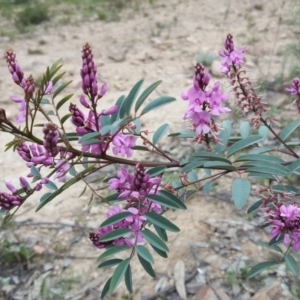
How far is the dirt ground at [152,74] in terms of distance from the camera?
2.06 meters

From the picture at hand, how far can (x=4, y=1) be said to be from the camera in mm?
6309

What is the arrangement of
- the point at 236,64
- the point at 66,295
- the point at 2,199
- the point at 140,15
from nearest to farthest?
the point at 2,199 → the point at 236,64 → the point at 66,295 → the point at 140,15

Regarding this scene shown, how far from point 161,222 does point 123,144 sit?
0.60ft

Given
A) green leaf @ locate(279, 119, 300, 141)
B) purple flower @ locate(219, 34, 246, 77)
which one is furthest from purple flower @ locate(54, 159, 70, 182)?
green leaf @ locate(279, 119, 300, 141)

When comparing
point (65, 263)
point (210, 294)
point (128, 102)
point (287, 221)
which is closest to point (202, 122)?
point (128, 102)

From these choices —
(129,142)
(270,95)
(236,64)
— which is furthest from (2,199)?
(270,95)

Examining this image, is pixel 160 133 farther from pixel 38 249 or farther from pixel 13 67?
pixel 38 249

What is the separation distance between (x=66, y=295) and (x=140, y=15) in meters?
4.39

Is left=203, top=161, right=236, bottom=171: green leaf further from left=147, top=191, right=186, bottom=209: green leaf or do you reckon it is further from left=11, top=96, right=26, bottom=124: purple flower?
left=11, top=96, right=26, bottom=124: purple flower

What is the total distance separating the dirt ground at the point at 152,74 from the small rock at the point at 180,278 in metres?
0.02

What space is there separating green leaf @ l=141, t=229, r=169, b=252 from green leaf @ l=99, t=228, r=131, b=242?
1.2 inches

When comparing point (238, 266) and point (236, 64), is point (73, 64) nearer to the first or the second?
point (238, 266)

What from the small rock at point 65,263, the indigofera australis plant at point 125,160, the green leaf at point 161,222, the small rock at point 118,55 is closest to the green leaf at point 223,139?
the indigofera australis plant at point 125,160

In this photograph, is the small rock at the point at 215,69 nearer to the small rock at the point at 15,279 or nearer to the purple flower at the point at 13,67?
the small rock at the point at 15,279
